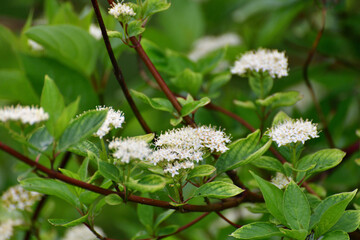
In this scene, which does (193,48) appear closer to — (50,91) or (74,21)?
(74,21)

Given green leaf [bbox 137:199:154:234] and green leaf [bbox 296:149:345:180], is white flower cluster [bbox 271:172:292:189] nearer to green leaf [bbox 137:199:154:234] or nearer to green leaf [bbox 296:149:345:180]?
green leaf [bbox 296:149:345:180]

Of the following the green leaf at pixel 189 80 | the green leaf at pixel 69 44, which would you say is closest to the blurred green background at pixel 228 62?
the green leaf at pixel 69 44

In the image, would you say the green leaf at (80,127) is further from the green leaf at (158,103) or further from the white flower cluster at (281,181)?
the white flower cluster at (281,181)

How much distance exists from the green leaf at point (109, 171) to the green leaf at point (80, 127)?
0.05m

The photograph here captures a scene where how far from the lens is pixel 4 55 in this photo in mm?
1649

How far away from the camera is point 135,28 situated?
2.63ft

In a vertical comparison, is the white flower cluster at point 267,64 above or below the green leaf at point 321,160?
above

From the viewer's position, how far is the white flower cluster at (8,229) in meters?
1.09

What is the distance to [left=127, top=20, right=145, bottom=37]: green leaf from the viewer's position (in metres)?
0.79

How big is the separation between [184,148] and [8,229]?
575 mm

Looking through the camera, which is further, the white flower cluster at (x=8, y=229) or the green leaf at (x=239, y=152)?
the white flower cluster at (x=8, y=229)

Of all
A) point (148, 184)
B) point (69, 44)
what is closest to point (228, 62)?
point (69, 44)

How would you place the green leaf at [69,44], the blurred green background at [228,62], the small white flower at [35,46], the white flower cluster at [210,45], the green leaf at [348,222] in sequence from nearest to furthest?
the green leaf at [348,222]
the green leaf at [69,44]
the blurred green background at [228,62]
the small white flower at [35,46]
the white flower cluster at [210,45]

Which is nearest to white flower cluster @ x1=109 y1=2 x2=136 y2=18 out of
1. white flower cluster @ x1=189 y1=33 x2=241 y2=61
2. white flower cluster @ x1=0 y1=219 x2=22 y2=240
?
white flower cluster @ x1=0 y1=219 x2=22 y2=240
